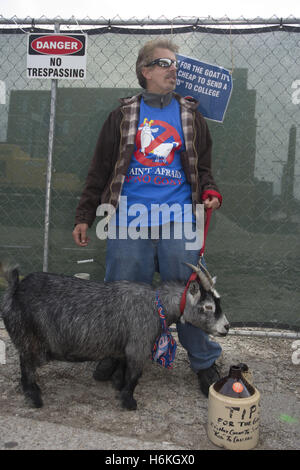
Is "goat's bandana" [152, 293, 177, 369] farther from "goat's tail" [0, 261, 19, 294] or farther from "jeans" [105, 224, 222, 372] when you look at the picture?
"goat's tail" [0, 261, 19, 294]

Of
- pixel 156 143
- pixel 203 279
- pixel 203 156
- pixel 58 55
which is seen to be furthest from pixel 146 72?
pixel 203 279

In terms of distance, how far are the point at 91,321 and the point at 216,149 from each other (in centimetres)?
189

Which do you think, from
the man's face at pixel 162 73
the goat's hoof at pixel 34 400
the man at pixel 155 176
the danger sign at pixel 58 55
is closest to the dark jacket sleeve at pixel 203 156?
the man at pixel 155 176

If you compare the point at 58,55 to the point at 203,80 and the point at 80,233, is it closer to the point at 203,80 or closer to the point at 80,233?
the point at 203,80

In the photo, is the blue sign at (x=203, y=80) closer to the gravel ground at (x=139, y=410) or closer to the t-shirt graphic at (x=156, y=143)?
the t-shirt graphic at (x=156, y=143)

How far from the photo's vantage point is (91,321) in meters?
3.02

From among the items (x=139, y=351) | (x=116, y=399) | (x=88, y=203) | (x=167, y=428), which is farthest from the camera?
(x=88, y=203)

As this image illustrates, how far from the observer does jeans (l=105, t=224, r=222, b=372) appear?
3283mm

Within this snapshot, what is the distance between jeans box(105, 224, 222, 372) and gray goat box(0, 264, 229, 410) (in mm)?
241

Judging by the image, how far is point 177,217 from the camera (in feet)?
10.6

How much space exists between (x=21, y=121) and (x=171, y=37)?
1.53 meters

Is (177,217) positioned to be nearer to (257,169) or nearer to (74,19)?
(257,169)

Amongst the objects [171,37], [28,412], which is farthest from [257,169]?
[28,412]

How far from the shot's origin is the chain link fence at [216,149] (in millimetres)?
3787
